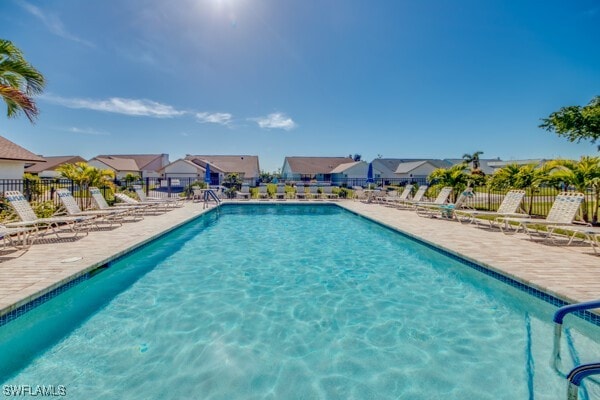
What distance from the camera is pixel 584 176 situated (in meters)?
8.38

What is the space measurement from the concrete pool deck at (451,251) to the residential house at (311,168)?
136 feet

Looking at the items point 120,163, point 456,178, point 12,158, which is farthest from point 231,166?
point 456,178

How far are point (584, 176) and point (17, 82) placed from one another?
47.9ft

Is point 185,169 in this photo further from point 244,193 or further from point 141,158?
point 244,193

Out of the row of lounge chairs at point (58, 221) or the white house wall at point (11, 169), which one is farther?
the white house wall at point (11, 169)

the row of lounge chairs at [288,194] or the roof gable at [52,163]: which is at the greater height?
the roof gable at [52,163]

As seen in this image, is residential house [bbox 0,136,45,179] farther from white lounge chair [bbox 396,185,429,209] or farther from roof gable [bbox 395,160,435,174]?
roof gable [bbox 395,160,435,174]

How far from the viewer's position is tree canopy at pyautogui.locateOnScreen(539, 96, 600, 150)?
14492 mm

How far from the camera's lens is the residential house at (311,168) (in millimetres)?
50188

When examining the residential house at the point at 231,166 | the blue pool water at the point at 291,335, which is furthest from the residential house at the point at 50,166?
the blue pool water at the point at 291,335

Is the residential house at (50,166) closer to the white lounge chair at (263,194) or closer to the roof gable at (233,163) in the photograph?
the roof gable at (233,163)

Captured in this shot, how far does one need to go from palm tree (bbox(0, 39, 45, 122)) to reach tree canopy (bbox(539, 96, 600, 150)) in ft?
69.1

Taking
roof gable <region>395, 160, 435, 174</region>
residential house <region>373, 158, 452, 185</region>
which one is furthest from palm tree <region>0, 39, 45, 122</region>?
roof gable <region>395, 160, 435, 174</region>

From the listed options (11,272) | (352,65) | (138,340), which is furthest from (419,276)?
(352,65)
